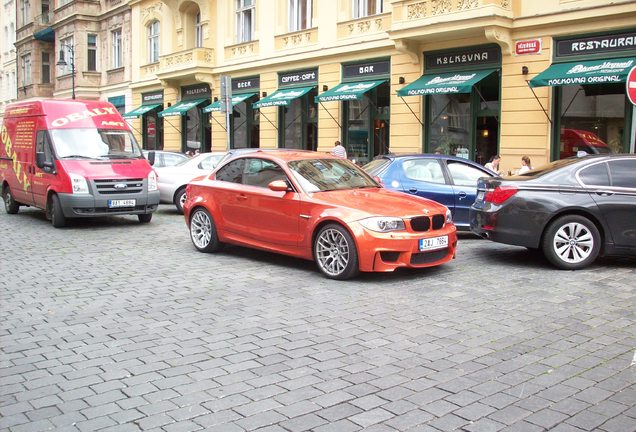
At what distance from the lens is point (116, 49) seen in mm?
38688

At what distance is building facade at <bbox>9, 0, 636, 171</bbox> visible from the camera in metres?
16.0

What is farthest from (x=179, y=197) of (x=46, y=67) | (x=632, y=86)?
(x=46, y=67)

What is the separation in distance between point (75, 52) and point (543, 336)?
39.8 meters

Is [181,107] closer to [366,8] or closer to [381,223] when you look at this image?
[366,8]

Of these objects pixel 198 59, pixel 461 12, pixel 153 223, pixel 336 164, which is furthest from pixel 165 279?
pixel 198 59

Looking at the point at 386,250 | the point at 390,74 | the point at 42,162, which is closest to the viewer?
the point at 386,250

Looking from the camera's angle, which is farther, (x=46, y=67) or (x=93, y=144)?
(x=46, y=67)

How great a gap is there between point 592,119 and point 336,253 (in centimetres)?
1103

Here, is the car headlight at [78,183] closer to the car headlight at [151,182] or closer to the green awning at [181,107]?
the car headlight at [151,182]

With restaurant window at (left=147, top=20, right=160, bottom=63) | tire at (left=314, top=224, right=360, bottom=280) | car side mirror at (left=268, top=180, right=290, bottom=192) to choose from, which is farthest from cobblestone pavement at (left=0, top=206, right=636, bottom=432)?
restaurant window at (left=147, top=20, right=160, bottom=63)

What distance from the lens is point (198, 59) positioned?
2889 centimetres

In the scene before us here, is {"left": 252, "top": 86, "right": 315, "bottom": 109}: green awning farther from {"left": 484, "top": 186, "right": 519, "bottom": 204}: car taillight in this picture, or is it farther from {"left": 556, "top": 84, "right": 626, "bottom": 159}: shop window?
{"left": 484, "top": 186, "right": 519, "bottom": 204}: car taillight

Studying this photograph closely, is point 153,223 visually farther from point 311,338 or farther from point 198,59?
point 198,59

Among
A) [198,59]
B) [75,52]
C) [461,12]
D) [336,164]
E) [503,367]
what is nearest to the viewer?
Result: [503,367]
